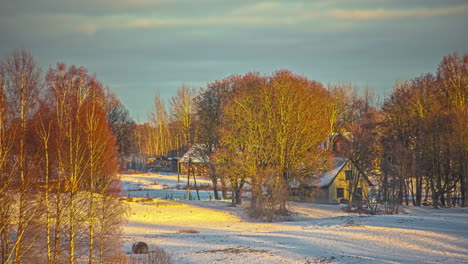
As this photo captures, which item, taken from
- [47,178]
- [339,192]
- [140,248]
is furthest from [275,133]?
[47,178]

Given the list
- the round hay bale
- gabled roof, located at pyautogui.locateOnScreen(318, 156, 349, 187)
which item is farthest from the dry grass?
gabled roof, located at pyautogui.locateOnScreen(318, 156, 349, 187)

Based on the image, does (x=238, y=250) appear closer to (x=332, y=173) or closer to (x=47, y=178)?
(x=47, y=178)

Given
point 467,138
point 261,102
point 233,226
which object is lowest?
point 233,226

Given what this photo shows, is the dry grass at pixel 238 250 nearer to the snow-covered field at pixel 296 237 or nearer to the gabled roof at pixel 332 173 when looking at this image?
the snow-covered field at pixel 296 237

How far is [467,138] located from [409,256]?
1099 inches

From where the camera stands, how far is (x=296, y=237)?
1224 inches

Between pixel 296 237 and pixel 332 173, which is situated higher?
pixel 332 173

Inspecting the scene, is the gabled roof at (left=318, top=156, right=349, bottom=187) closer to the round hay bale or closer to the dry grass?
the dry grass

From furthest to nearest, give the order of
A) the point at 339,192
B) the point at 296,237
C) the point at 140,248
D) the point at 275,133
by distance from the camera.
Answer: the point at 339,192
the point at 275,133
the point at 296,237
the point at 140,248

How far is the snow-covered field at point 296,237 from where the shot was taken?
24766mm

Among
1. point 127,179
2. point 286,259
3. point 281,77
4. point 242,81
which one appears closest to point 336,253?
point 286,259

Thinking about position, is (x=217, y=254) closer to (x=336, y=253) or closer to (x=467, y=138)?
(x=336, y=253)

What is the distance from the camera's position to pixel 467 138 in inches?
1946

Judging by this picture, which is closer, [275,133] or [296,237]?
[296,237]
